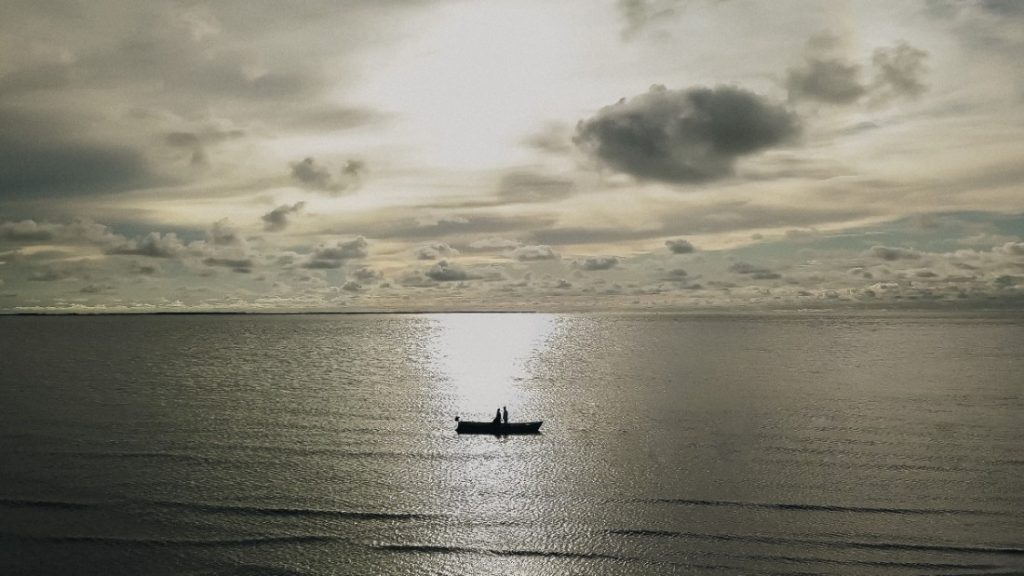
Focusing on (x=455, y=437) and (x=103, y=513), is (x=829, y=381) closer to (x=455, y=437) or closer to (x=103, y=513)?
(x=455, y=437)

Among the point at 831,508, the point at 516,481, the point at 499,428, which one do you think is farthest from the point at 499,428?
the point at 831,508

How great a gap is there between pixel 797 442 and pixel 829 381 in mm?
55370

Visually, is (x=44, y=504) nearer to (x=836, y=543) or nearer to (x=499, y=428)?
(x=499, y=428)

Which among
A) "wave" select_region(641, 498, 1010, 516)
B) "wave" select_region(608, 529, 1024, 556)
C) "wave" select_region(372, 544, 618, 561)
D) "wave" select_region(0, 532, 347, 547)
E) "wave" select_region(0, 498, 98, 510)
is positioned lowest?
"wave" select_region(372, 544, 618, 561)

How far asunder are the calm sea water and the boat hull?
6.85 feet

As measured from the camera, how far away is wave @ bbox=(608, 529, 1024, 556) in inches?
1532

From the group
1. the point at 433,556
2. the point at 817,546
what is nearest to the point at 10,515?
the point at 433,556

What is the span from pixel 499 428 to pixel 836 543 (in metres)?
40.7

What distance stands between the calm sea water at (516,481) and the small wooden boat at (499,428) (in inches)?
82.0

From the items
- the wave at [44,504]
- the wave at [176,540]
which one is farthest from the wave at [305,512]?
the wave at [44,504]

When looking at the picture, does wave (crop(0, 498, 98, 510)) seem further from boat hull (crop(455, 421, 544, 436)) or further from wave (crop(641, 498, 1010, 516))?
wave (crop(641, 498, 1010, 516))

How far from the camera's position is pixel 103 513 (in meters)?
45.5

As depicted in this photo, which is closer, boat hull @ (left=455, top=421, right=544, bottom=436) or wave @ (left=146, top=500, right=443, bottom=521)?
wave @ (left=146, top=500, right=443, bottom=521)

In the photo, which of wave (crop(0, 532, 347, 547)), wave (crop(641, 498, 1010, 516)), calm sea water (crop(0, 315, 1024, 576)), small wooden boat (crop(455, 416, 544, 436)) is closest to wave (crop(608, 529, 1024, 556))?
calm sea water (crop(0, 315, 1024, 576))
